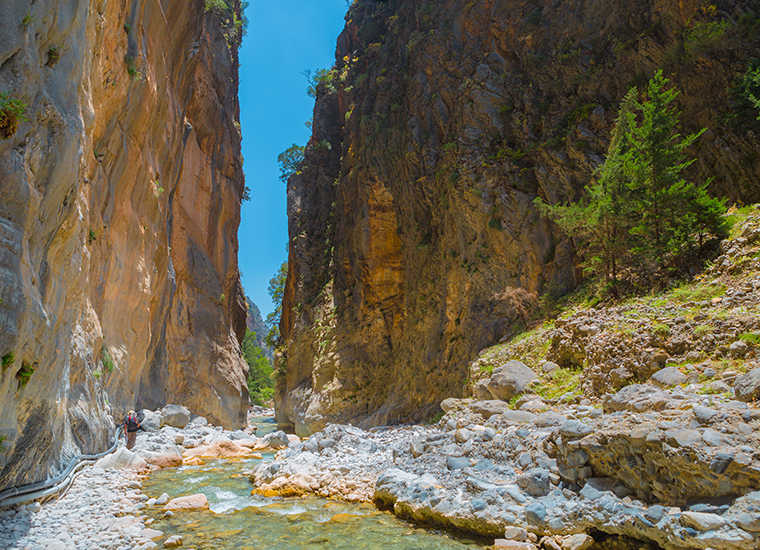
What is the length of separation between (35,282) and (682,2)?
747 inches

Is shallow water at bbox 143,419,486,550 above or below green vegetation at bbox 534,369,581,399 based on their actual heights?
below

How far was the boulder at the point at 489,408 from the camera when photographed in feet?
31.4

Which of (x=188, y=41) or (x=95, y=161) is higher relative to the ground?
(x=188, y=41)

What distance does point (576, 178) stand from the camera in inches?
590

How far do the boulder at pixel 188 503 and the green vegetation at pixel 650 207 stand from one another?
10621 millimetres

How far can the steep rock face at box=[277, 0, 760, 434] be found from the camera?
13.6 meters

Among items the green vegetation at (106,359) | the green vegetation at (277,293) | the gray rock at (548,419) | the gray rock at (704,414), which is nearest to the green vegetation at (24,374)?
the green vegetation at (106,359)

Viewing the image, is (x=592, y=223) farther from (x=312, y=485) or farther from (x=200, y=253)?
(x=200, y=253)

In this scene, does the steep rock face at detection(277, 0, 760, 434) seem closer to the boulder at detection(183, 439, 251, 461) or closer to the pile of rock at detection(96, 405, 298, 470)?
the pile of rock at detection(96, 405, 298, 470)

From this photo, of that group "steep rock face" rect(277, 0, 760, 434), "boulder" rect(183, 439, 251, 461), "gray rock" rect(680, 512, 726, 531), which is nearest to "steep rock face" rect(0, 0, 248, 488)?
"boulder" rect(183, 439, 251, 461)

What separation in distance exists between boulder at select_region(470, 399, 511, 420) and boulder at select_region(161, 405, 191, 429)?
49.6 ft

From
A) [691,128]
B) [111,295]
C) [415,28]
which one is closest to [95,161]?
[111,295]

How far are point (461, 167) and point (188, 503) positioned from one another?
51.3 feet

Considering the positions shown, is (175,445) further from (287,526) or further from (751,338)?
(751,338)
